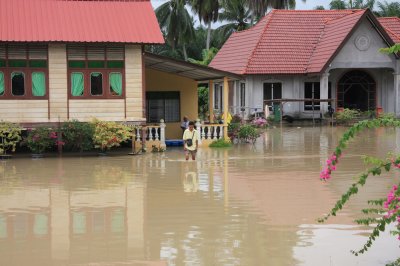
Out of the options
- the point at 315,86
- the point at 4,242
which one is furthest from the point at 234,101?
the point at 4,242

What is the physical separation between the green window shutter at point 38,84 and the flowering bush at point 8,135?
4.49 ft

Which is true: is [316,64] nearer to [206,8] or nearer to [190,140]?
[206,8]

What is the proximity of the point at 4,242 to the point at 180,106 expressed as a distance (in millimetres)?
18788

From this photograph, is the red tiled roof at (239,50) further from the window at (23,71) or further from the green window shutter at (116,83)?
the window at (23,71)

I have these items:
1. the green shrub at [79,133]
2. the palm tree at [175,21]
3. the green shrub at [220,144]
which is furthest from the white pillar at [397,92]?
the green shrub at [79,133]

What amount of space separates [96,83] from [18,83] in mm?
2483

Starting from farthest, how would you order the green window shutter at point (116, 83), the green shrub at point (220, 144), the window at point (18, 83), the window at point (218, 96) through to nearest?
the window at point (218, 96) → the green shrub at point (220, 144) → the green window shutter at point (116, 83) → the window at point (18, 83)

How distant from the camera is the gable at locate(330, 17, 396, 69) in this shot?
3553 centimetres

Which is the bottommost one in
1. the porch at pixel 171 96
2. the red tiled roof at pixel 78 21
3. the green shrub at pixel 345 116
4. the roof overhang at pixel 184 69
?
the green shrub at pixel 345 116

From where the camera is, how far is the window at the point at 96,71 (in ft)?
72.7

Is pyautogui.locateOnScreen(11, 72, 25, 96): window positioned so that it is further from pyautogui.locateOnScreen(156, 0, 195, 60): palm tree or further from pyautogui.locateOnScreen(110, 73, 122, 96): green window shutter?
pyautogui.locateOnScreen(156, 0, 195, 60): palm tree

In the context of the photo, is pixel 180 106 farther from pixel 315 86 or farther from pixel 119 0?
pixel 315 86

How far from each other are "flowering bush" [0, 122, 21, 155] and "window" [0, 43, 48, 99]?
123 cm

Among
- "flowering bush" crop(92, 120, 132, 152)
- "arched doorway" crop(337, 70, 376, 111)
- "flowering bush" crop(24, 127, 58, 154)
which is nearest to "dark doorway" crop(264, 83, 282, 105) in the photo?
"arched doorway" crop(337, 70, 376, 111)
